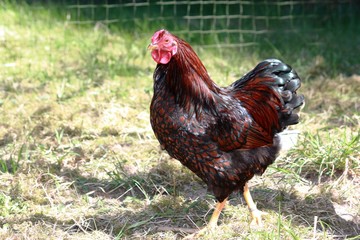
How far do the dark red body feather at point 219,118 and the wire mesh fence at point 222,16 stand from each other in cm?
361

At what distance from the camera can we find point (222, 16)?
7.46 m

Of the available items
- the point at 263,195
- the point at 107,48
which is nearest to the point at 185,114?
the point at 263,195

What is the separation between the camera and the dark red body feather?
135 inches

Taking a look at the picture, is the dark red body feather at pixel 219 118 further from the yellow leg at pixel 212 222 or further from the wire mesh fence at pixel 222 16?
the wire mesh fence at pixel 222 16

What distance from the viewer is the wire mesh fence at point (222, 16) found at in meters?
7.42

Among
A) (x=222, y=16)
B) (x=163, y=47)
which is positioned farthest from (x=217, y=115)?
(x=222, y=16)

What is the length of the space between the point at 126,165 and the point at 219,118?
127 centimetres

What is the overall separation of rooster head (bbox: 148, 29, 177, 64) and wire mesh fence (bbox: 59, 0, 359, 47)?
385 cm

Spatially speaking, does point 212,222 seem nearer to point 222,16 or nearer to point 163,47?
point 163,47

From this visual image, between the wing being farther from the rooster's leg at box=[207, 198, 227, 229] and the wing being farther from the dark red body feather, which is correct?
the rooster's leg at box=[207, 198, 227, 229]

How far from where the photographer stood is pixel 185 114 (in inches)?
135

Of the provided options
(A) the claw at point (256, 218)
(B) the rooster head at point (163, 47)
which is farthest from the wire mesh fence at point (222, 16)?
(B) the rooster head at point (163, 47)

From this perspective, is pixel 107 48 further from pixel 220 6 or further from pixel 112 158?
pixel 112 158

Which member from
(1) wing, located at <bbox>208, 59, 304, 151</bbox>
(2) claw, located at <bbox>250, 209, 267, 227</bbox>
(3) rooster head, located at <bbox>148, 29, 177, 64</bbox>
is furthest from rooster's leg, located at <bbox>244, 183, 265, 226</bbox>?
(3) rooster head, located at <bbox>148, 29, 177, 64</bbox>
